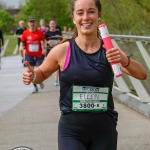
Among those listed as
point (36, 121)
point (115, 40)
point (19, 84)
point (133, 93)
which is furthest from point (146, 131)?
point (19, 84)

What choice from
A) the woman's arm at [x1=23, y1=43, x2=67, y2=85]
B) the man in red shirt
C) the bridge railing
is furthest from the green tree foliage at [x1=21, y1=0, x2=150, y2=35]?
the woman's arm at [x1=23, y1=43, x2=67, y2=85]

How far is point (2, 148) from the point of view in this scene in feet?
21.7

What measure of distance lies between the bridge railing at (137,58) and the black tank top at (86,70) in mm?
4209

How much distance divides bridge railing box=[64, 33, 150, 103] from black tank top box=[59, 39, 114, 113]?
4.21 m

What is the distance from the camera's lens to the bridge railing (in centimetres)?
815

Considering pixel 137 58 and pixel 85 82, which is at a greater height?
pixel 85 82

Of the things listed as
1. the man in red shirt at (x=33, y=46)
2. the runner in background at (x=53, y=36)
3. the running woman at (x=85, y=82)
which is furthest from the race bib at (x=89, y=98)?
the runner in background at (x=53, y=36)

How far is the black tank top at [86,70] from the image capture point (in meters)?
3.62

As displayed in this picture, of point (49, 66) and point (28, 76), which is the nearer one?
point (28, 76)

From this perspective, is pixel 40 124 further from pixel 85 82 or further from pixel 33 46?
pixel 33 46

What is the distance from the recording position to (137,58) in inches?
341

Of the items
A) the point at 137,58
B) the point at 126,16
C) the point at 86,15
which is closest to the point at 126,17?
the point at 126,16

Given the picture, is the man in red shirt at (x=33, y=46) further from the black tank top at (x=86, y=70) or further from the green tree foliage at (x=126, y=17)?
the black tank top at (x=86, y=70)

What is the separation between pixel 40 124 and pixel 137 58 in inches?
80.4
